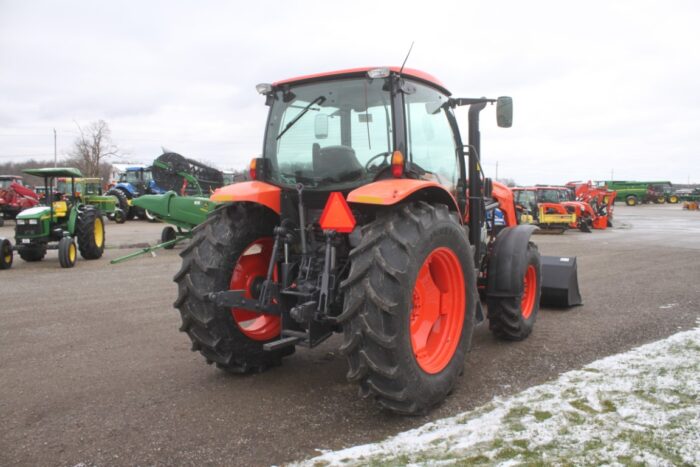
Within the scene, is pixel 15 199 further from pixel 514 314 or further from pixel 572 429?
pixel 572 429

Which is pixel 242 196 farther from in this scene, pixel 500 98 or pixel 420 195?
pixel 500 98

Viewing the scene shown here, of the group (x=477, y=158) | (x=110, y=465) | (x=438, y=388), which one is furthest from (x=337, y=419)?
(x=477, y=158)

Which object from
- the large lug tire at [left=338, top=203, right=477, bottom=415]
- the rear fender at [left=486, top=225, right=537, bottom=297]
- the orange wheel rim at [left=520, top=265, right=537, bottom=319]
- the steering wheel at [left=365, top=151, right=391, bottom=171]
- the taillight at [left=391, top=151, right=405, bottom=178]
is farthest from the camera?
the orange wheel rim at [left=520, top=265, right=537, bottom=319]

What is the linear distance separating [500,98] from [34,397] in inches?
170

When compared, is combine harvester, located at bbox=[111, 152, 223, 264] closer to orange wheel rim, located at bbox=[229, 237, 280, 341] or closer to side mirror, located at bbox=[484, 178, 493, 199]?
orange wheel rim, located at bbox=[229, 237, 280, 341]

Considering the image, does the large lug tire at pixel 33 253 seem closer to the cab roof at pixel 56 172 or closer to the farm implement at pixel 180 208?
the cab roof at pixel 56 172

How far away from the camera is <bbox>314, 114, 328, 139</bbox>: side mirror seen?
4219 millimetres

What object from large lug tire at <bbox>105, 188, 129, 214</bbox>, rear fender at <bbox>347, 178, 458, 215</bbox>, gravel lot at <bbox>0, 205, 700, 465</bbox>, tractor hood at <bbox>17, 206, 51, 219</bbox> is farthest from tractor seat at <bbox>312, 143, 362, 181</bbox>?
large lug tire at <bbox>105, 188, 129, 214</bbox>

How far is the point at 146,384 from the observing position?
4297 mm

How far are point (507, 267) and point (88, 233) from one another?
10.0 m

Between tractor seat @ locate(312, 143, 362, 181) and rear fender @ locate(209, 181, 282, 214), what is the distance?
382 millimetres

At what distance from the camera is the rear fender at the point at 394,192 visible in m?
3.34

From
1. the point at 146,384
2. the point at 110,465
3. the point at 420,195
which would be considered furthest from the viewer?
the point at 146,384

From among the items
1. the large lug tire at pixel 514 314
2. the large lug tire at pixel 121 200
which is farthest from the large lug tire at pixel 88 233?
the large lug tire at pixel 121 200
